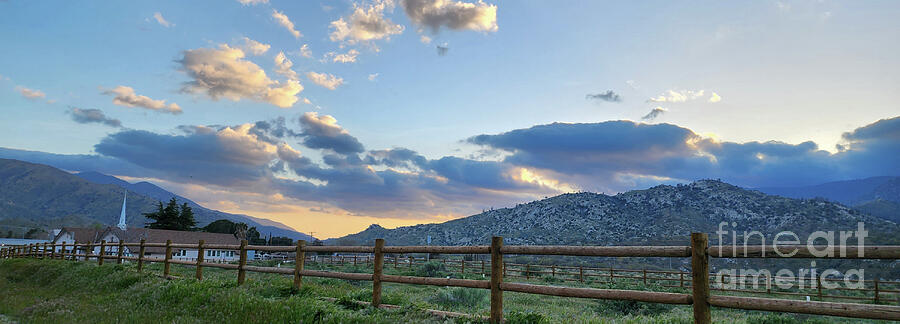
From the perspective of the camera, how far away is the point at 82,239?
84312mm

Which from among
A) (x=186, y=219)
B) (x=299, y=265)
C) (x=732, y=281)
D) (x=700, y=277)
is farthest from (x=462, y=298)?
(x=186, y=219)

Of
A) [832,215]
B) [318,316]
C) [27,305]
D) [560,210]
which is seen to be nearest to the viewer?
[318,316]

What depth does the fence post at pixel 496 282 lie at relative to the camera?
7.82 metres

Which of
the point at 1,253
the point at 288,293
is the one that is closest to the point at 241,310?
the point at 288,293

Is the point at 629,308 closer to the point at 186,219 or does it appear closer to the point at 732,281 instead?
the point at 732,281

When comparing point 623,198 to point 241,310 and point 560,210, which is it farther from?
point 241,310

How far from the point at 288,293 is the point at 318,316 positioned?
2.95 meters

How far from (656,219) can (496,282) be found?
17063 centimetres

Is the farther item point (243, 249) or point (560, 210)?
point (560, 210)

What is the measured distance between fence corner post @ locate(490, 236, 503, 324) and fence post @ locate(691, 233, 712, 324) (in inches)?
→ 111

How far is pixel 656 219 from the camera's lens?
164 m

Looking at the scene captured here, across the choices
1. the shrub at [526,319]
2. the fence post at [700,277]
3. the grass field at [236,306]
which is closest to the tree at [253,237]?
the grass field at [236,306]

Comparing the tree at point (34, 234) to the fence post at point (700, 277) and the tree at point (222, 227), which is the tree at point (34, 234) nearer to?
the tree at point (222, 227)

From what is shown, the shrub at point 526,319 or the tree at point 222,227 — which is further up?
the shrub at point 526,319
